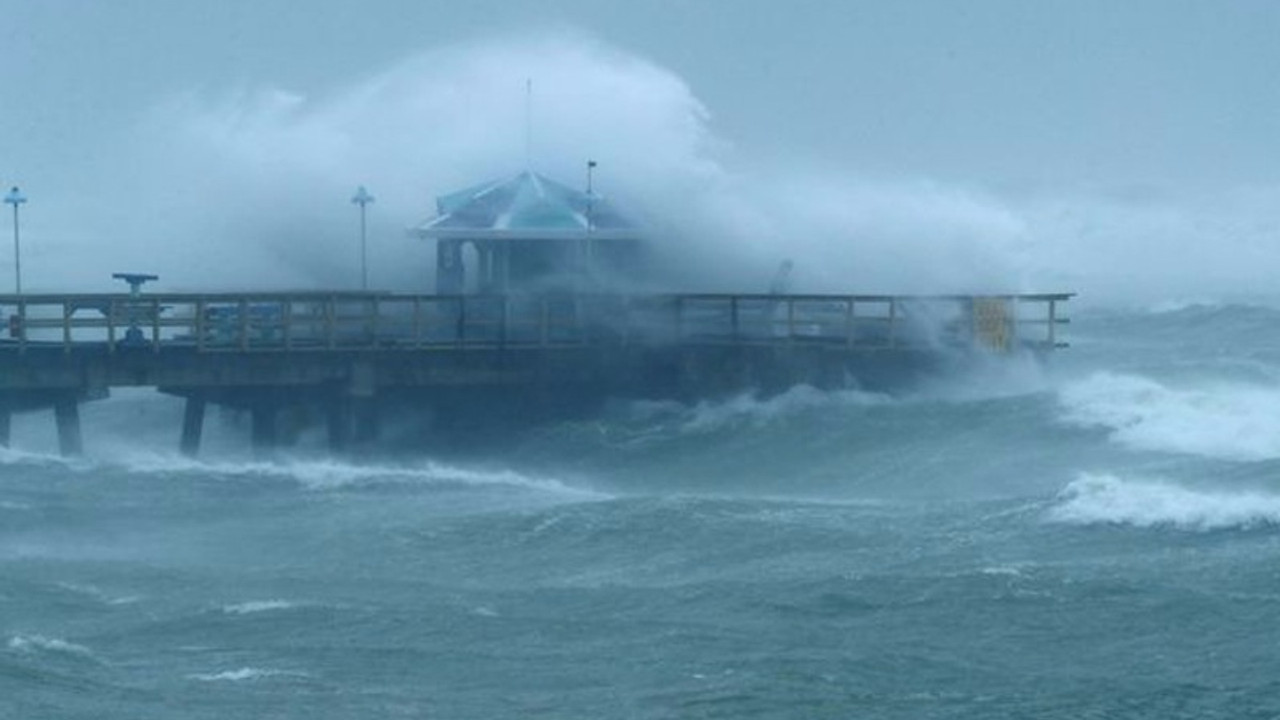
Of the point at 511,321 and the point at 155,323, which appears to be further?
the point at 511,321

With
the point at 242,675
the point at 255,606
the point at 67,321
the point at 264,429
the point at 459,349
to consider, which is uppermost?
the point at 67,321

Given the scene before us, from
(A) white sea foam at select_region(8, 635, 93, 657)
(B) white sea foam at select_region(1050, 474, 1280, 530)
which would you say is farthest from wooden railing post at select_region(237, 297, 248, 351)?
(A) white sea foam at select_region(8, 635, 93, 657)

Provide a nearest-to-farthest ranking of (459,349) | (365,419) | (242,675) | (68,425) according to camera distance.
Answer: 1. (242,675)
2. (68,425)
3. (365,419)
4. (459,349)

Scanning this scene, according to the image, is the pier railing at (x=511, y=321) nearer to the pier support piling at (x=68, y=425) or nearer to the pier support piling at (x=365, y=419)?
the pier support piling at (x=365, y=419)

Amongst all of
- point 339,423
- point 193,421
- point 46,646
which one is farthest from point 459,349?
point 46,646

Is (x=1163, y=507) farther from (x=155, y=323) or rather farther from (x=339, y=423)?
(x=155, y=323)

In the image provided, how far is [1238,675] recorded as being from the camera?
48.5 ft

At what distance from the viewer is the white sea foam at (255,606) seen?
58.5 feet

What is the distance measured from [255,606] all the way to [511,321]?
634 inches

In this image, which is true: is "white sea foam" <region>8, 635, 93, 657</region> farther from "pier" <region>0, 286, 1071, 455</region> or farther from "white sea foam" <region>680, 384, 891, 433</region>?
"white sea foam" <region>680, 384, 891, 433</region>

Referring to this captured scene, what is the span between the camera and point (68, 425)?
107ft

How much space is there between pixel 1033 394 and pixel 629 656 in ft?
56.3

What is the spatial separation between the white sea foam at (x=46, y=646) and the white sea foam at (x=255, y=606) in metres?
1.33

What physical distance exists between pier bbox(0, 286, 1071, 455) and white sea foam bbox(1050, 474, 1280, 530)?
1204 centimetres
